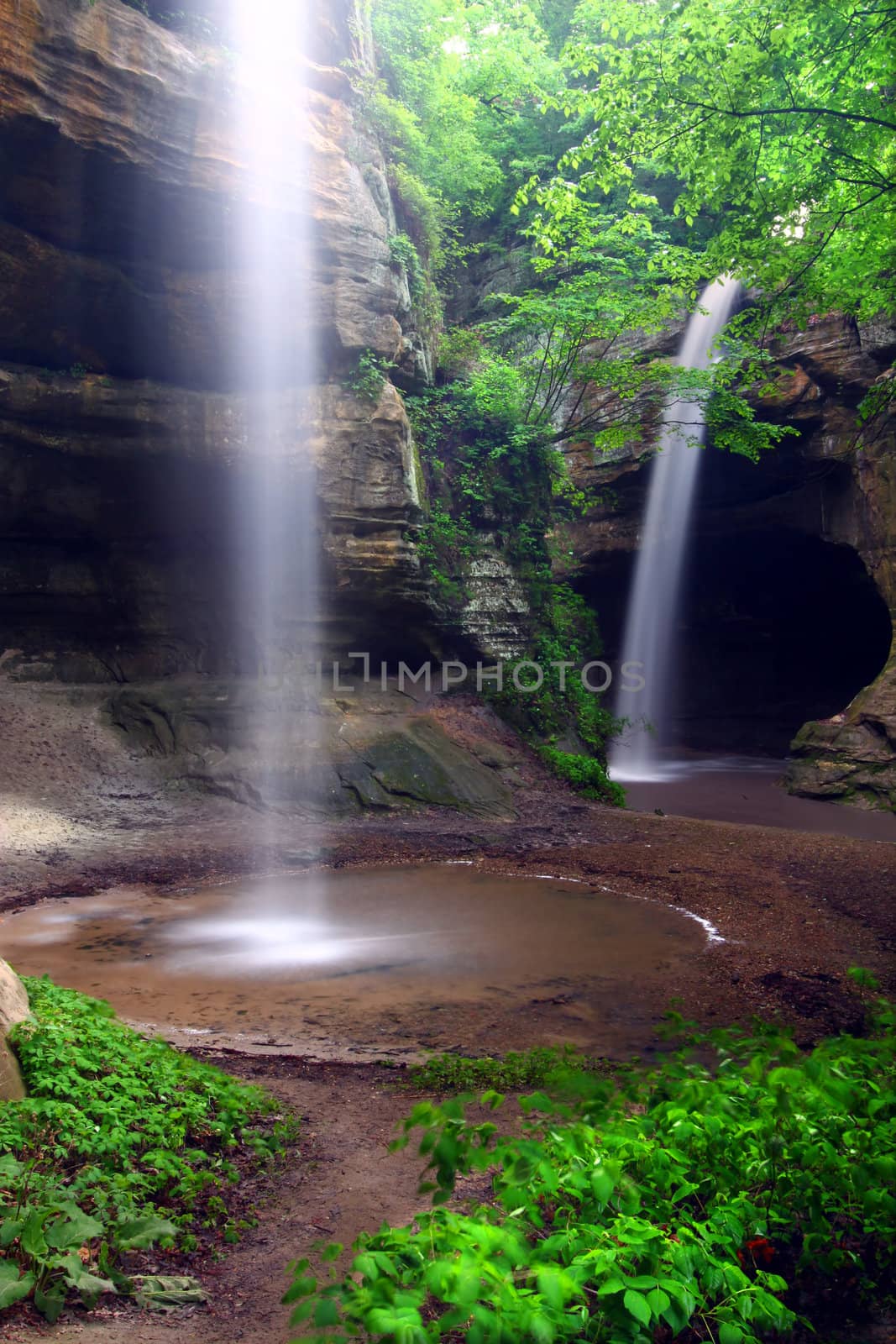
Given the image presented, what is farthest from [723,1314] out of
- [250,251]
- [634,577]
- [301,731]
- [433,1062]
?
[634,577]

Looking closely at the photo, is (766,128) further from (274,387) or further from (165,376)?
(165,376)

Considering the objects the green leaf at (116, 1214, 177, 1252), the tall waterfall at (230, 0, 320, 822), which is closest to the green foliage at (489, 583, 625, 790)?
the tall waterfall at (230, 0, 320, 822)

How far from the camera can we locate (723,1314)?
2.04 metres

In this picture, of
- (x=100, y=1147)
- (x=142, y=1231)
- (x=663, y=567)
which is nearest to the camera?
(x=142, y=1231)

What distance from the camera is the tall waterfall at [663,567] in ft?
62.7

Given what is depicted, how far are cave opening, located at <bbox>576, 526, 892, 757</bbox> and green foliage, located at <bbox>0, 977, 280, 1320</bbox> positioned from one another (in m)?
19.6

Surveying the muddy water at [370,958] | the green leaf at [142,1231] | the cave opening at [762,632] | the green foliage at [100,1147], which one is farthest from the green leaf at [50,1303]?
the cave opening at [762,632]

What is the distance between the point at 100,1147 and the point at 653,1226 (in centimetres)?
196

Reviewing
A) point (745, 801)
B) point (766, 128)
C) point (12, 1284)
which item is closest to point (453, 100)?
point (766, 128)

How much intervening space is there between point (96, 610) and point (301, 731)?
3.96 m

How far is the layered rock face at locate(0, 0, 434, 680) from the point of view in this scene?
11.1 meters

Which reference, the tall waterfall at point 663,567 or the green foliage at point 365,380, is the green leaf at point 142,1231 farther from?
the tall waterfall at point 663,567

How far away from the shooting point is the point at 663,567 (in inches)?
890

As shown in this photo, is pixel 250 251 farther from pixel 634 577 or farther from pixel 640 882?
pixel 634 577
